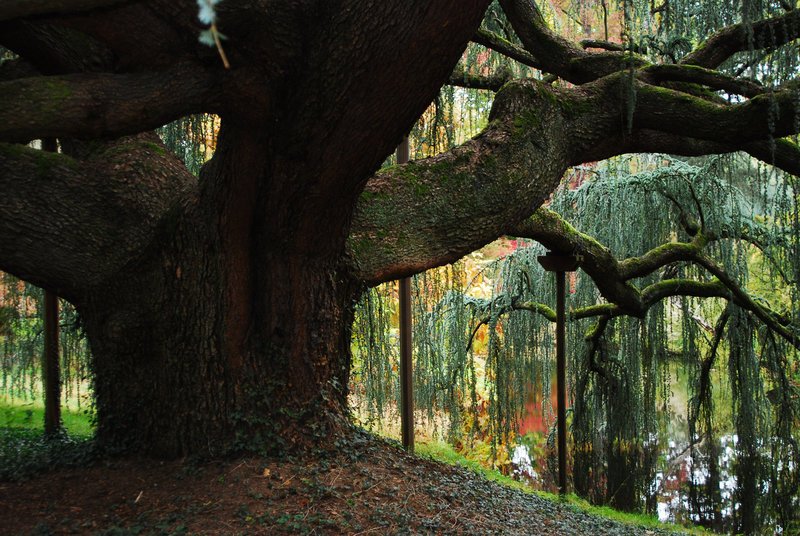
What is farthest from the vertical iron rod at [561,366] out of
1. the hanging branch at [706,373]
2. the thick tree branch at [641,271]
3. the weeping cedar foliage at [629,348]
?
the hanging branch at [706,373]

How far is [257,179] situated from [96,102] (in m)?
0.63

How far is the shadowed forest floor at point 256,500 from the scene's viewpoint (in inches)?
75.2

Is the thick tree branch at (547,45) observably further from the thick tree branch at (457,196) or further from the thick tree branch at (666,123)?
the thick tree branch at (457,196)

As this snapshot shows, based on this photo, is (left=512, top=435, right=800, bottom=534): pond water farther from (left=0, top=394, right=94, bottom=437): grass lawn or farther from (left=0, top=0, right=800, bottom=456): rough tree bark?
(left=0, top=394, right=94, bottom=437): grass lawn

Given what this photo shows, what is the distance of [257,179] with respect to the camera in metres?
2.18

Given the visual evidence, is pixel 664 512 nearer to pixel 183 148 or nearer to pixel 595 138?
pixel 595 138

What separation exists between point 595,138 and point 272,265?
157cm

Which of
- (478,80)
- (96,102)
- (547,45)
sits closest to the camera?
(96,102)

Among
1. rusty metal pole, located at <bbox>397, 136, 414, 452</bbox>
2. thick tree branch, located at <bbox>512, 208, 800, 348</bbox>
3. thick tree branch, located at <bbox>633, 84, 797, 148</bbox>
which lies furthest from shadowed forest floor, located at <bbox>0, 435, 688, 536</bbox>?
thick tree branch, located at <bbox>633, 84, 797, 148</bbox>

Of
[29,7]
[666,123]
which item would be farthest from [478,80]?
[29,7]

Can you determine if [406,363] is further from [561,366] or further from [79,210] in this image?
[79,210]

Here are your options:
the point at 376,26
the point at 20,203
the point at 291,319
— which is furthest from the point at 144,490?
the point at 376,26

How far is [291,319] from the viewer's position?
244 cm

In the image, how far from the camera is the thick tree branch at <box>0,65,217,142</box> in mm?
1596
